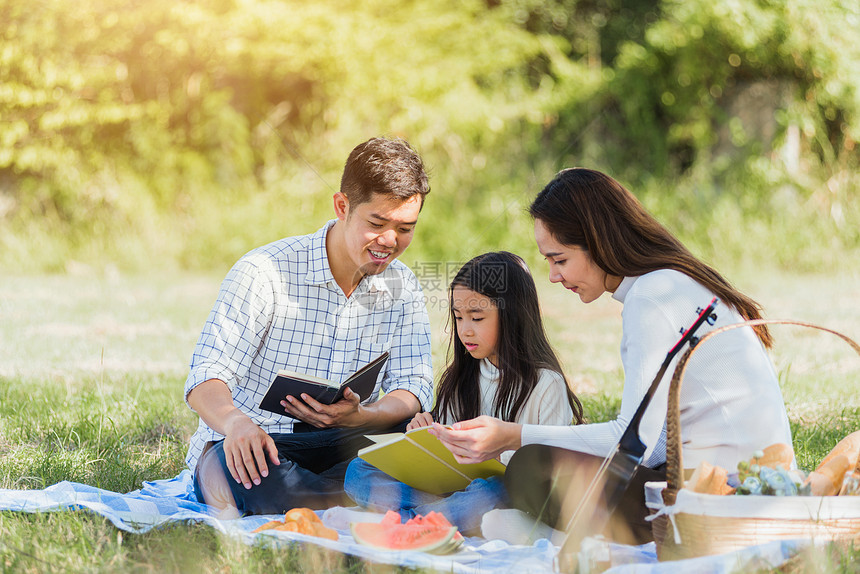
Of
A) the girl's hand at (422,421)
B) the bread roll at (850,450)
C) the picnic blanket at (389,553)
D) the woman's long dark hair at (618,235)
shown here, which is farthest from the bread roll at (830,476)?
the girl's hand at (422,421)

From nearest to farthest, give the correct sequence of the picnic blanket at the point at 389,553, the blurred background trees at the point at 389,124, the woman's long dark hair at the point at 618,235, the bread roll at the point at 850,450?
1. the picnic blanket at the point at 389,553
2. the bread roll at the point at 850,450
3. the woman's long dark hair at the point at 618,235
4. the blurred background trees at the point at 389,124

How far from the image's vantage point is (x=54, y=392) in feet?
15.3

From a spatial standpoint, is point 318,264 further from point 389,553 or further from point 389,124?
point 389,124

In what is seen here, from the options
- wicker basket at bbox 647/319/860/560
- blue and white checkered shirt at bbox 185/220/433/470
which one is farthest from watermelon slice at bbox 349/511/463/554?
blue and white checkered shirt at bbox 185/220/433/470

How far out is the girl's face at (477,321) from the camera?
3.38 meters

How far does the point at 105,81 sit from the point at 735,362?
11355mm

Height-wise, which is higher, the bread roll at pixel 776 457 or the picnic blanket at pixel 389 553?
the bread roll at pixel 776 457

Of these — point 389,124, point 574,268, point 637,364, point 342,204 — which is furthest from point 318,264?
point 389,124

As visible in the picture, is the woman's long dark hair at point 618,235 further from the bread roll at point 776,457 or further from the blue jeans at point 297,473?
the blue jeans at point 297,473

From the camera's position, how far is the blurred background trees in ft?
33.7

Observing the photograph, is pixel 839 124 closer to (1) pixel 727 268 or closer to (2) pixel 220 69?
(1) pixel 727 268

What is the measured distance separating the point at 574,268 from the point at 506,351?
0.67m

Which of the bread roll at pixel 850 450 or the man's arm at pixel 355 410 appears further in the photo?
the man's arm at pixel 355 410

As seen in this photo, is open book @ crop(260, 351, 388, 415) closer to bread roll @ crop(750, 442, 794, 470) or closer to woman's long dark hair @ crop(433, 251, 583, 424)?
woman's long dark hair @ crop(433, 251, 583, 424)
